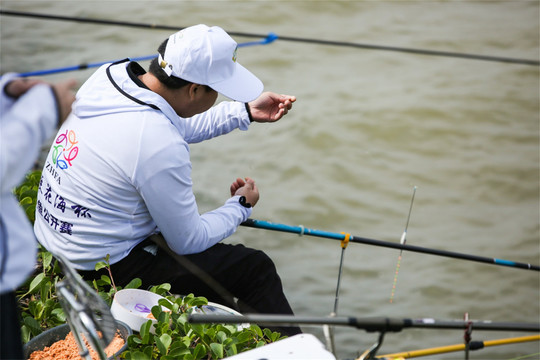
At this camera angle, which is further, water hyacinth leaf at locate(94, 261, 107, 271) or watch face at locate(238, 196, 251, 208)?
watch face at locate(238, 196, 251, 208)

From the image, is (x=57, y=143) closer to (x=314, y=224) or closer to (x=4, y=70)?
(x=314, y=224)

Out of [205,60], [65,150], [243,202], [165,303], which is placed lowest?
[165,303]

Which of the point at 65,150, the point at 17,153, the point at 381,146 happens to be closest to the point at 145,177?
the point at 65,150

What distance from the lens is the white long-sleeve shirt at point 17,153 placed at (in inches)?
50.7

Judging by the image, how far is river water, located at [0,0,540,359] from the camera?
466 centimetres

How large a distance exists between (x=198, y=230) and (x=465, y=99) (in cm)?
506

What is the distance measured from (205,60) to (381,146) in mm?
4130

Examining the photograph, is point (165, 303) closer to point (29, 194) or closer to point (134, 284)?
point (134, 284)

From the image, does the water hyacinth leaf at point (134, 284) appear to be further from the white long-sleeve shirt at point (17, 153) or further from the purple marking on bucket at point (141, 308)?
the white long-sleeve shirt at point (17, 153)

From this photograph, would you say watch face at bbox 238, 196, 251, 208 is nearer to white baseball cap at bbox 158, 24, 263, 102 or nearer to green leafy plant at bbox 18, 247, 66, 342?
white baseball cap at bbox 158, 24, 263, 102

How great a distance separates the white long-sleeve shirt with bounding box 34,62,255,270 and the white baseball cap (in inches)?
4.9

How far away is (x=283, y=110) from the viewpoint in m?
2.95

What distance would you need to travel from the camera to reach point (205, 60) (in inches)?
89.7

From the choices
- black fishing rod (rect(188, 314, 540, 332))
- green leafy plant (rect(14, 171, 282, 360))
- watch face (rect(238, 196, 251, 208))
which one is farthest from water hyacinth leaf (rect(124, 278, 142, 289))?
black fishing rod (rect(188, 314, 540, 332))
